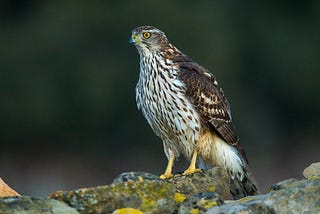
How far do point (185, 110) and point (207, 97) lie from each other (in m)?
0.44

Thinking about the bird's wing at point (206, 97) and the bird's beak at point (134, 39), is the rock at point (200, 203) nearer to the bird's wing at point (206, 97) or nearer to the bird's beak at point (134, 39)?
the bird's wing at point (206, 97)

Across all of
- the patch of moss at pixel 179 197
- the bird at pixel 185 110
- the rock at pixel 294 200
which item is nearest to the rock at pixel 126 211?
Answer: the patch of moss at pixel 179 197

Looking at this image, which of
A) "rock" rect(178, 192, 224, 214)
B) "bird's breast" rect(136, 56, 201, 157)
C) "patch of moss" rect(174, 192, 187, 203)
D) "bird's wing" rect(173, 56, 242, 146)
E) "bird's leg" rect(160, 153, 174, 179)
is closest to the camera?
"rock" rect(178, 192, 224, 214)

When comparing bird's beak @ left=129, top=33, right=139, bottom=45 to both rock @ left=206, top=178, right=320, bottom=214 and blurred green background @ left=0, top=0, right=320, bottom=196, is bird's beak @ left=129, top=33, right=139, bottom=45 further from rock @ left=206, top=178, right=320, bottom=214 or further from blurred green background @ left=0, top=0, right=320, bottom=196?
blurred green background @ left=0, top=0, right=320, bottom=196

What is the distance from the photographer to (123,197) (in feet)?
30.1

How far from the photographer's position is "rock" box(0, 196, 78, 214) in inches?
342

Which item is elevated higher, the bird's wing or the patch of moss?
the bird's wing

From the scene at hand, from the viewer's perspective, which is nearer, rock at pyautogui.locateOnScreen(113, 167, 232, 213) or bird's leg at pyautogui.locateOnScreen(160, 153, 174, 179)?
rock at pyautogui.locateOnScreen(113, 167, 232, 213)

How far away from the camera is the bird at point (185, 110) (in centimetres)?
1257

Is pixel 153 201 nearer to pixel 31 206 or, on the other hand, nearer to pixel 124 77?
pixel 31 206

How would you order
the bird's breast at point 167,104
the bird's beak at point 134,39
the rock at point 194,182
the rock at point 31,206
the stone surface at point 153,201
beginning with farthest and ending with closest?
the bird's beak at point 134,39 → the bird's breast at point 167,104 → the rock at point 194,182 → the stone surface at point 153,201 → the rock at point 31,206


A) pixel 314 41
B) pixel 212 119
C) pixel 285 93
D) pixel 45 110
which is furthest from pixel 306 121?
pixel 212 119

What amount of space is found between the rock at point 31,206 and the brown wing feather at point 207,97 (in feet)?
13.2

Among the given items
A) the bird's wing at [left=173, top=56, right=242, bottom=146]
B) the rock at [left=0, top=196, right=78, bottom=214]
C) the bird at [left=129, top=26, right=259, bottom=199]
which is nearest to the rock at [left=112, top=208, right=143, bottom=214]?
the rock at [left=0, top=196, right=78, bottom=214]
